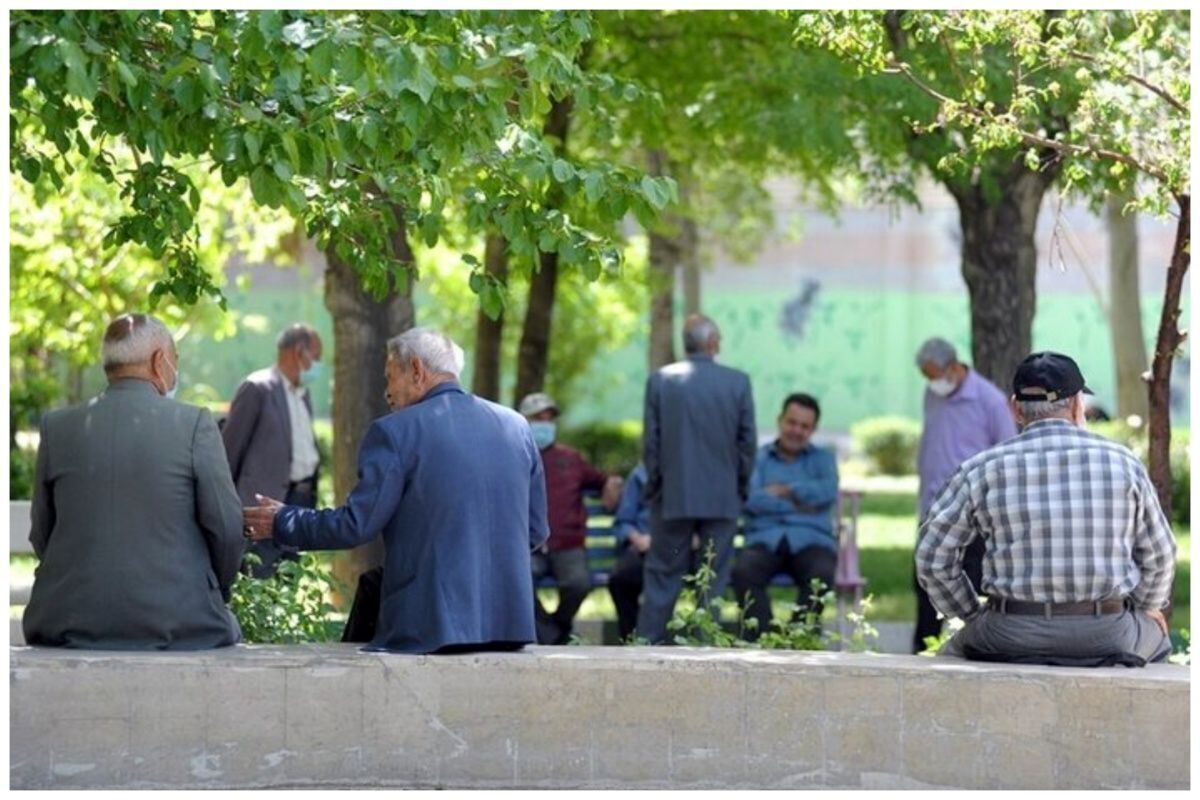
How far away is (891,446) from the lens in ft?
106

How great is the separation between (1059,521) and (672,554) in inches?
209

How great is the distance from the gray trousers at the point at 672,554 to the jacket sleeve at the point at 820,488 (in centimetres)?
54

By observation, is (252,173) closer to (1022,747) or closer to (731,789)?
(731,789)

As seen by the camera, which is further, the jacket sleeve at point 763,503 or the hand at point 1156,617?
the jacket sleeve at point 763,503

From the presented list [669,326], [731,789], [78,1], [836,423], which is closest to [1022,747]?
[731,789]

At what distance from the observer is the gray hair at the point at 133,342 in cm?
712

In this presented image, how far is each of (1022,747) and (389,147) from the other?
260cm

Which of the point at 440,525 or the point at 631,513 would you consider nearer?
the point at 440,525

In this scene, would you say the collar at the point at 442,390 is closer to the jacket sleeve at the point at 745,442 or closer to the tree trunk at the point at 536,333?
the jacket sleeve at the point at 745,442

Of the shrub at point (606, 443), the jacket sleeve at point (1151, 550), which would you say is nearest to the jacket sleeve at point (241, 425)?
the jacket sleeve at point (1151, 550)

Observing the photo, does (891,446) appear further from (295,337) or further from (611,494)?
(295,337)

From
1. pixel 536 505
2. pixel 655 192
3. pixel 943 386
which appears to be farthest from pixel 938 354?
pixel 655 192

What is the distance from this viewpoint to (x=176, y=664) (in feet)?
22.5

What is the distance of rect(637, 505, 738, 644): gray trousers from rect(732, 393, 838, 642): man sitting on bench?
27 centimetres
